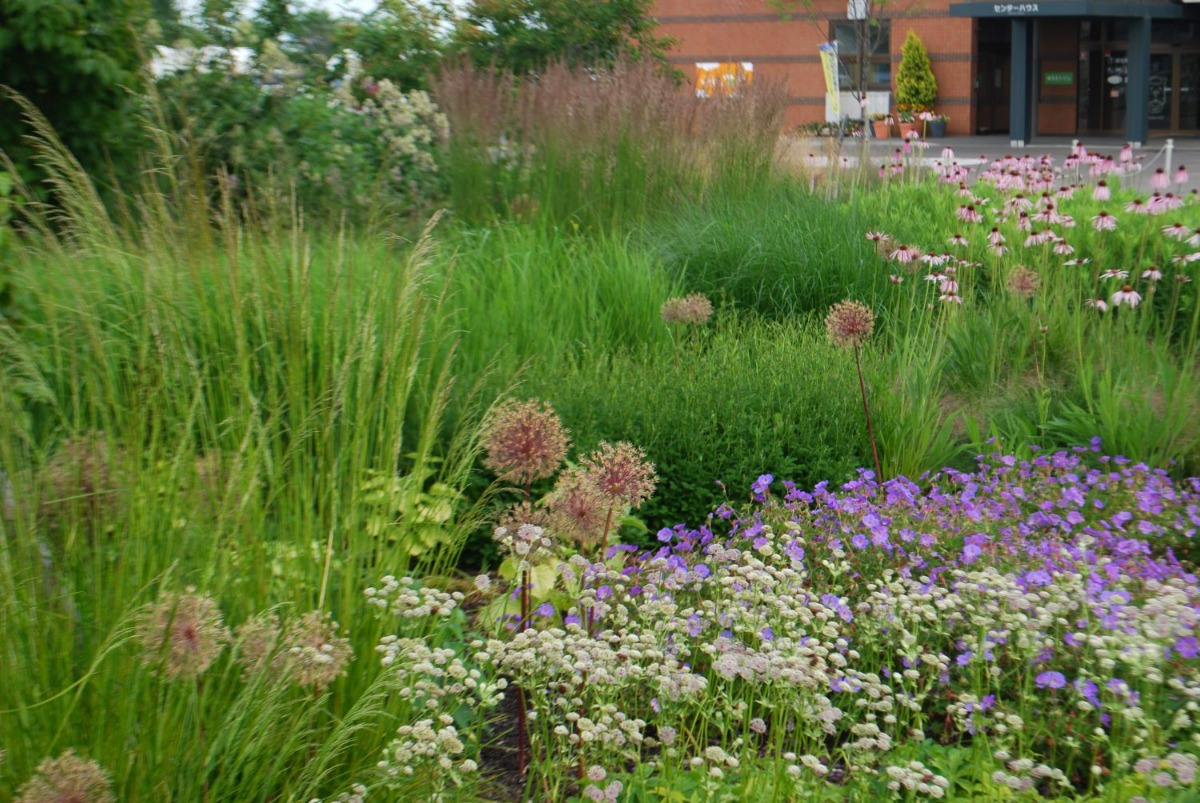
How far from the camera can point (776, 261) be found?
7.11 metres

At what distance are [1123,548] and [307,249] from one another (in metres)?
2.50

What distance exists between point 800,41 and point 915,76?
4.07 m

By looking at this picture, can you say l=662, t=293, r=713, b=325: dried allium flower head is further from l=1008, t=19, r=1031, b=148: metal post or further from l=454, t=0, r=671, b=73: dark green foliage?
l=1008, t=19, r=1031, b=148: metal post

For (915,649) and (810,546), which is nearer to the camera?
(915,649)

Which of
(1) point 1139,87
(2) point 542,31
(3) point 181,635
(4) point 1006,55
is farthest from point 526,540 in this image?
(4) point 1006,55

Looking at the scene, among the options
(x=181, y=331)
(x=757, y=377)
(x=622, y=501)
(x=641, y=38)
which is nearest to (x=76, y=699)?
(x=181, y=331)

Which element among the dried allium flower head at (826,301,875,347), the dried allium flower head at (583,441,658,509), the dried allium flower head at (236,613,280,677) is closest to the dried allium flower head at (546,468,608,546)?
the dried allium flower head at (583,441,658,509)

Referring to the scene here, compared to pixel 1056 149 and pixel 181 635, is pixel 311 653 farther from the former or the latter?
pixel 1056 149

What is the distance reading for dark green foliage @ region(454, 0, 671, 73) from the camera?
15.3 m

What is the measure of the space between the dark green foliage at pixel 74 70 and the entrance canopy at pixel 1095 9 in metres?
29.2

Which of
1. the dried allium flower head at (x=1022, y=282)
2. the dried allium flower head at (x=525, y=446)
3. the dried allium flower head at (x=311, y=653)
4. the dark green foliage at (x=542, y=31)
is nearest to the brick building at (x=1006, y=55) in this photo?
the dark green foliage at (x=542, y=31)

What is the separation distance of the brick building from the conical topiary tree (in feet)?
2.64

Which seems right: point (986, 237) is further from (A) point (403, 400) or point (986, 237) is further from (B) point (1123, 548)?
(A) point (403, 400)

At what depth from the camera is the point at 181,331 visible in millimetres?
2961
